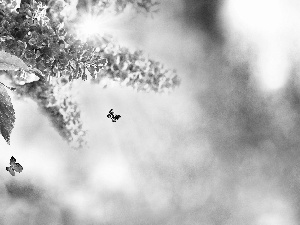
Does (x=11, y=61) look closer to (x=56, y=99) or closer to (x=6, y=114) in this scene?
(x=6, y=114)

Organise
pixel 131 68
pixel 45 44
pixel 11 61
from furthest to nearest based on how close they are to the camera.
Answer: pixel 131 68 → pixel 45 44 → pixel 11 61

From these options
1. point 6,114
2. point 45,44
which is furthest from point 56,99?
point 6,114

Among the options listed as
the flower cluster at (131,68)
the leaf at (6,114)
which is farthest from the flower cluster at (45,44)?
the leaf at (6,114)

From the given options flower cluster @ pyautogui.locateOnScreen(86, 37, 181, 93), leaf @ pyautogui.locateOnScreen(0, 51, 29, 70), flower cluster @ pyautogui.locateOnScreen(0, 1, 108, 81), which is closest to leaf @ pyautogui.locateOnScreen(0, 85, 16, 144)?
leaf @ pyautogui.locateOnScreen(0, 51, 29, 70)

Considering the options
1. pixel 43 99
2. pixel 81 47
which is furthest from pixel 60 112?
pixel 81 47

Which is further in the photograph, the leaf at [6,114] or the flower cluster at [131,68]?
the flower cluster at [131,68]

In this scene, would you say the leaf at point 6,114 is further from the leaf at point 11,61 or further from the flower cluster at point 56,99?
the flower cluster at point 56,99

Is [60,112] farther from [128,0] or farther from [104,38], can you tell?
[128,0]

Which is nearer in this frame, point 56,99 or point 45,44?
point 45,44
